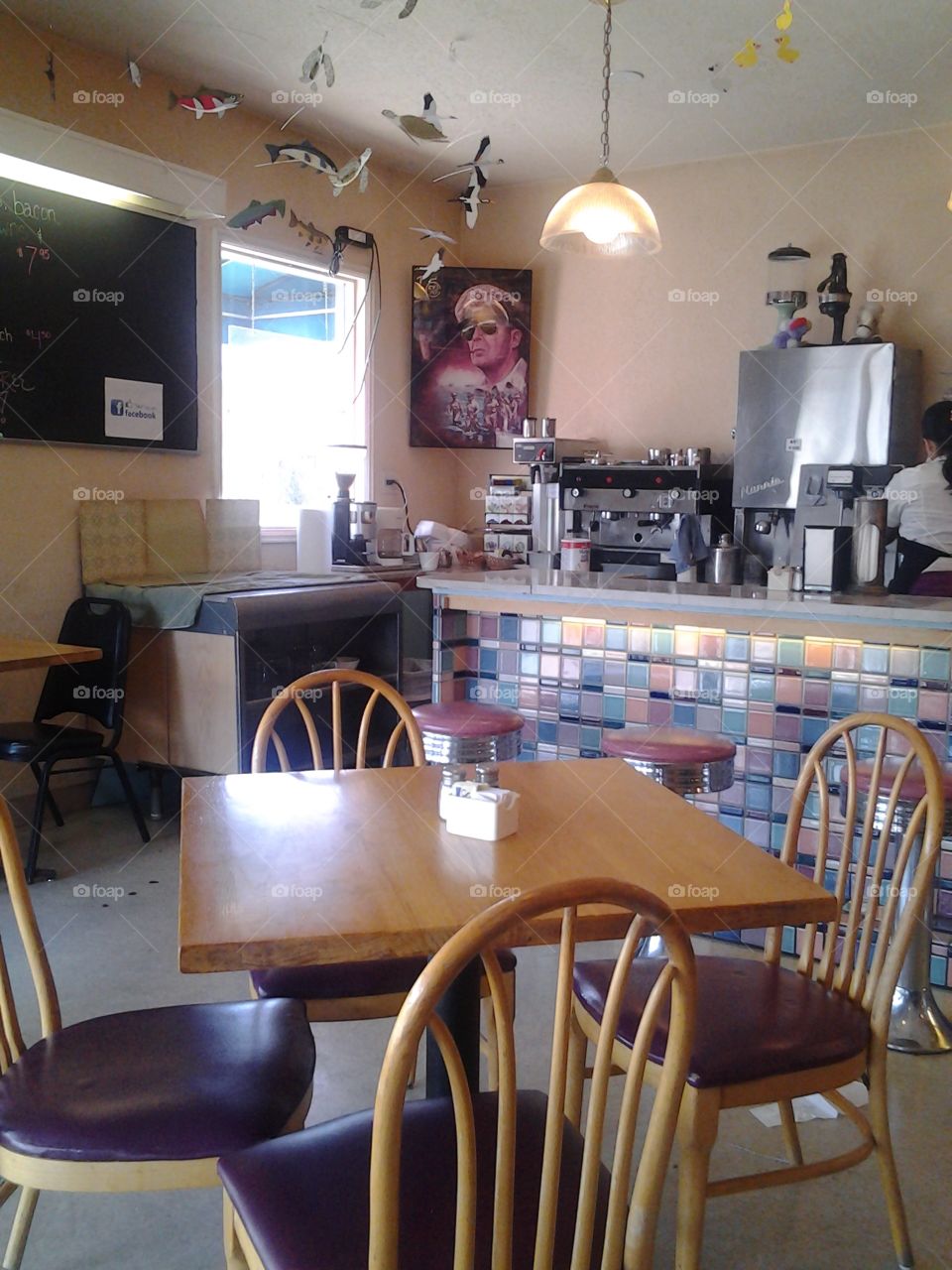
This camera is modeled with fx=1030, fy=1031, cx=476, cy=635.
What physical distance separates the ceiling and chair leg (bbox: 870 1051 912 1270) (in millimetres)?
3806

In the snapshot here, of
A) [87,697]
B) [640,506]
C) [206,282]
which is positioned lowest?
[87,697]

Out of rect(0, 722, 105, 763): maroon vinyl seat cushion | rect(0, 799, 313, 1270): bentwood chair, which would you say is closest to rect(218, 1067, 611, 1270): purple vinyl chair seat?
rect(0, 799, 313, 1270): bentwood chair

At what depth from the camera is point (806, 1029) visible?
65.5 inches

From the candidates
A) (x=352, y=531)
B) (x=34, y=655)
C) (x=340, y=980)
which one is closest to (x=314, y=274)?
(x=352, y=531)

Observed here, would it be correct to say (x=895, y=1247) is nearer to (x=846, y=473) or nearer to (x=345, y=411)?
(x=846, y=473)

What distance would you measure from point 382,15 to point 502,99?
104 centimetres

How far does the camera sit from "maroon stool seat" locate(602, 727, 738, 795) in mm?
2748

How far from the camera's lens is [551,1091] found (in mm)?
1036

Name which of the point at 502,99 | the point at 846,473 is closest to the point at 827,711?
the point at 846,473

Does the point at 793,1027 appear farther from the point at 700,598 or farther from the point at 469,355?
the point at 469,355

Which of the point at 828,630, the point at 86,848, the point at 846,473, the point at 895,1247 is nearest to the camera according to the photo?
the point at 895,1247

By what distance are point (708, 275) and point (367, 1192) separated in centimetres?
573

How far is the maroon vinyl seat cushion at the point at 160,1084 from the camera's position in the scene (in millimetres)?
1355

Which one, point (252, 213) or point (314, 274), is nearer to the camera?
point (252, 213)
